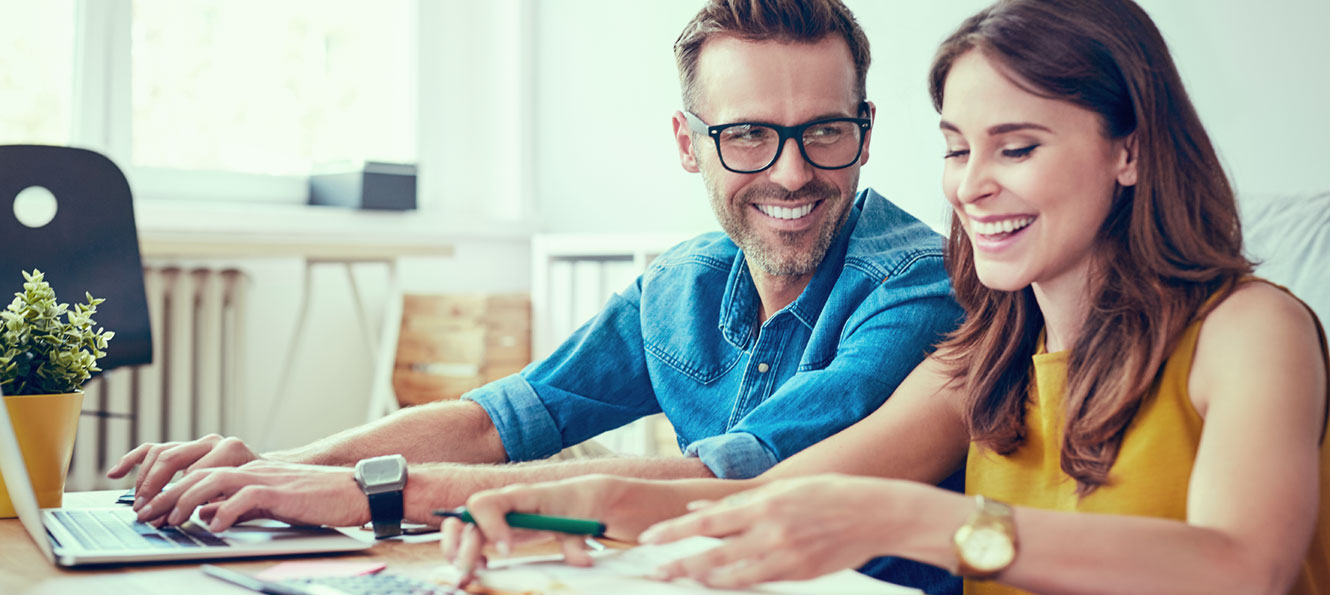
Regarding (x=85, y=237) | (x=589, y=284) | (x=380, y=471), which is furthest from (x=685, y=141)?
(x=589, y=284)

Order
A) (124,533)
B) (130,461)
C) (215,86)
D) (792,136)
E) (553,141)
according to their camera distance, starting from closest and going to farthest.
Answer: (124,533) < (130,461) < (792,136) < (215,86) < (553,141)

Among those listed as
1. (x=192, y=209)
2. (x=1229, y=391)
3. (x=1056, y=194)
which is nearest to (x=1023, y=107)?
(x=1056, y=194)

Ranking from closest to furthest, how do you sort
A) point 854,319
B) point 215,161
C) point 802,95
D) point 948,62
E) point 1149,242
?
point 1149,242 < point 948,62 < point 854,319 < point 802,95 < point 215,161

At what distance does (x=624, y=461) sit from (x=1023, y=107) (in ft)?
1.64

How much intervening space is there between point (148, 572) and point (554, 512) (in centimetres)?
30

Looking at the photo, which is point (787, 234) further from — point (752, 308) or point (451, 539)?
point (451, 539)

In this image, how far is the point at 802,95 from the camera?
140cm

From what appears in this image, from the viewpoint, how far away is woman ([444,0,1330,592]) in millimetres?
767

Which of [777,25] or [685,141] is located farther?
[685,141]

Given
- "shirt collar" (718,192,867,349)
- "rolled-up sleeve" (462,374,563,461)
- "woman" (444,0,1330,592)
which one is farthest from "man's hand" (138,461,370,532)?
"shirt collar" (718,192,867,349)

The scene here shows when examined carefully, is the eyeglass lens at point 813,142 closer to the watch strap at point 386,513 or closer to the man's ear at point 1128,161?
the man's ear at point 1128,161

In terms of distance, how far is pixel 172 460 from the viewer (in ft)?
3.61

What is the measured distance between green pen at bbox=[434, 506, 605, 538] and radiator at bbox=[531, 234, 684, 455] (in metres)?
2.17

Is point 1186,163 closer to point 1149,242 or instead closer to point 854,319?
point 1149,242
